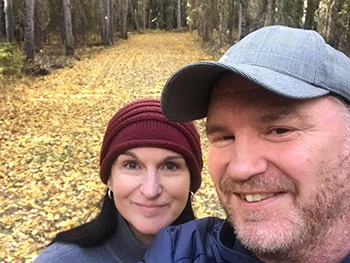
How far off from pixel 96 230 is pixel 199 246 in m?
0.90

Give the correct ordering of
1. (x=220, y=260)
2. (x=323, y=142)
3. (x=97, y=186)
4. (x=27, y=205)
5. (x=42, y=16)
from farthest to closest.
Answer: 1. (x=42, y=16)
2. (x=97, y=186)
3. (x=27, y=205)
4. (x=220, y=260)
5. (x=323, y=142)

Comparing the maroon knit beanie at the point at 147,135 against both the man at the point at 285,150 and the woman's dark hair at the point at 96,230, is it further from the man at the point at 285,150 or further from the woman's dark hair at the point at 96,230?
the man at the point at 285,150

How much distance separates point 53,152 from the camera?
8.49m

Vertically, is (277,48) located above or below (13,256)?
above

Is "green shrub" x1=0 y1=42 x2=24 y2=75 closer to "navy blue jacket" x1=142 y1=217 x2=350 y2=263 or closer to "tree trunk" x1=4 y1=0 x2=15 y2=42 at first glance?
"tree trunk" x1=4 y1=0 x2=15 y2=42

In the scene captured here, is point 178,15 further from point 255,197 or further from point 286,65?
point 255,197

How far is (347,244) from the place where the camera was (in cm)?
162

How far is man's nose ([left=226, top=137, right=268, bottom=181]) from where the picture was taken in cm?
154

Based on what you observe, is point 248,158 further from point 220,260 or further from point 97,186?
point 97,186

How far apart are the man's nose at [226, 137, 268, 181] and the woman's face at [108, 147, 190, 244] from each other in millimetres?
922

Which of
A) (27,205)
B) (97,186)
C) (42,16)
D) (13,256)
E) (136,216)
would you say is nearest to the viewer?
(136,216)

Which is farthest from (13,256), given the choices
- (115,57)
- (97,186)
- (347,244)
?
(115,57)

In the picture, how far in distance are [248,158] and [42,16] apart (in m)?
24.7

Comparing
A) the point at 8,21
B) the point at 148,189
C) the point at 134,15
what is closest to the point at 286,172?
the point at 148,189
